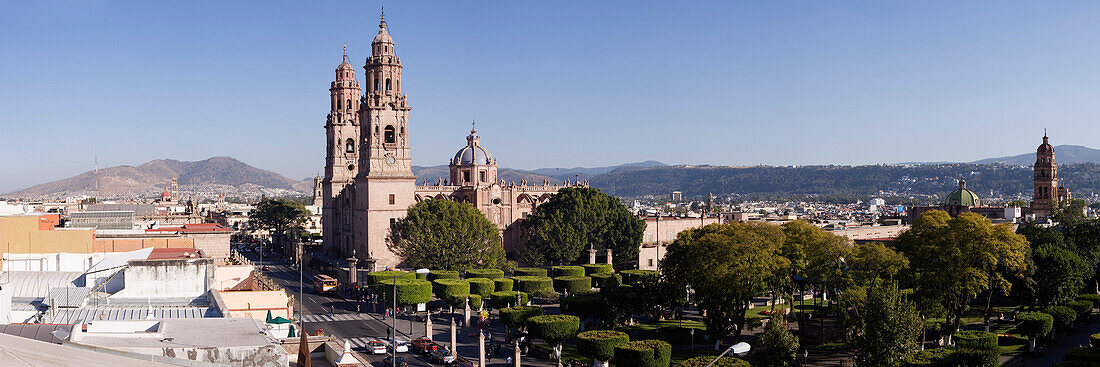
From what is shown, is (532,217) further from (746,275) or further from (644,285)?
(746,275)

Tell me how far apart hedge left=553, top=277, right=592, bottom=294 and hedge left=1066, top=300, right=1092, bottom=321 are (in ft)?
111

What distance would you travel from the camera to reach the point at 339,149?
328 feet

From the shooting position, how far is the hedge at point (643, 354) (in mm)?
40125

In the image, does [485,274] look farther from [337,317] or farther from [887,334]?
[887,334]

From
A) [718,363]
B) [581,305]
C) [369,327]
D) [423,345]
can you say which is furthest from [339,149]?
[718,363]

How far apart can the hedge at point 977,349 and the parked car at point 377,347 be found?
2778cm

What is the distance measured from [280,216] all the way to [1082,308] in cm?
9677

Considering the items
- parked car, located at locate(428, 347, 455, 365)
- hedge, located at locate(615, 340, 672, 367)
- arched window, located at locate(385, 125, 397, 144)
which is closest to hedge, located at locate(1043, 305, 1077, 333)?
hedge, located at locate(615, 340, 672, 367)

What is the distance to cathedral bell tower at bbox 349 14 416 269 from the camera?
276 ft

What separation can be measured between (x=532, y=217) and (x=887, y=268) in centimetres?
4652

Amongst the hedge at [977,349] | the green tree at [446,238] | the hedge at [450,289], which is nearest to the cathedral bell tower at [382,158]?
the green tree at [446,238]

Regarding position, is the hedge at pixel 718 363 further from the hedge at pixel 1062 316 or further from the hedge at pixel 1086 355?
the hedge at pixel 1062 316

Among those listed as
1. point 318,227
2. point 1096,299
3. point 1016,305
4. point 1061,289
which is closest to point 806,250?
point 1061,289

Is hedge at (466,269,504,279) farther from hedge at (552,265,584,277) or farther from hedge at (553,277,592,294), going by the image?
hedge at (552,265,584,277)
